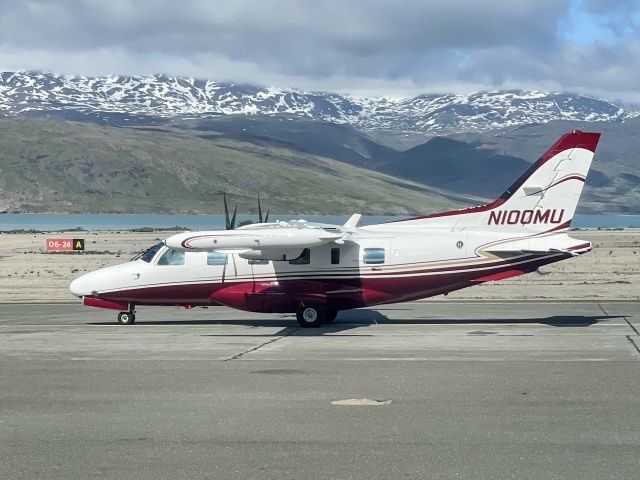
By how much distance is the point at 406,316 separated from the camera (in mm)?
31922

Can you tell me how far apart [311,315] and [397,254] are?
3067 millimetres

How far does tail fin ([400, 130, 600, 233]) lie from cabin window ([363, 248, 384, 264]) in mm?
3188

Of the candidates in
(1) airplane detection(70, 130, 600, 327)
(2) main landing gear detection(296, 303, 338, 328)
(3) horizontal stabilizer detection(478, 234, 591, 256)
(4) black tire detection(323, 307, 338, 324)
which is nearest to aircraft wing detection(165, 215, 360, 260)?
(1) airplane detection(70, 130, 600, 327)

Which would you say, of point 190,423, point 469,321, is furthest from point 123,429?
point 469,321

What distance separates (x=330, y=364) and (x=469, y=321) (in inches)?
402

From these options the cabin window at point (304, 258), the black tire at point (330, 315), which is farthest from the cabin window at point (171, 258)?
the black tire at point (330, 315)

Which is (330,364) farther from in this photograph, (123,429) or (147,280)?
(147,280)

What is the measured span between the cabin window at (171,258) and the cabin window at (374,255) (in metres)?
5.66

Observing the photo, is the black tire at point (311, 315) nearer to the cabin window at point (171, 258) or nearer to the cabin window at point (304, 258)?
the cabin window at point (304, 258)

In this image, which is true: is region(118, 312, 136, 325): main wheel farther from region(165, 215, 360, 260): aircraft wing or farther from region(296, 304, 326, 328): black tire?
region(296, 304, 326, 328): black tire

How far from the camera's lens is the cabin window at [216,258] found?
29531 millimetres

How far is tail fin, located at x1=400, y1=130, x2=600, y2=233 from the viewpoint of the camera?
28312mm

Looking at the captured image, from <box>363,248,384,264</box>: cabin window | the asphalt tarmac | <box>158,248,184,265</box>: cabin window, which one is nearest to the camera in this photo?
the asphalt tarmac

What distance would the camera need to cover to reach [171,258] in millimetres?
30219
